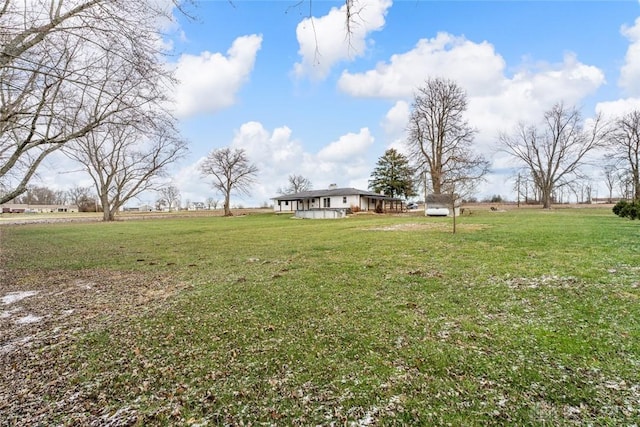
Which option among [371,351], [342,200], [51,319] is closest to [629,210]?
[371,351]

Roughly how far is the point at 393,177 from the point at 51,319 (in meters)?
48.6

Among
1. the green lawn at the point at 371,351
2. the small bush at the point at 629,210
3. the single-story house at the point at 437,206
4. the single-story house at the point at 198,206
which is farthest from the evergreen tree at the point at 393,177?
the single-story house at the point at 198,206

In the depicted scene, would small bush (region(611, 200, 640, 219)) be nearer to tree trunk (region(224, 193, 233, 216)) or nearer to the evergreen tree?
the evergreen tree

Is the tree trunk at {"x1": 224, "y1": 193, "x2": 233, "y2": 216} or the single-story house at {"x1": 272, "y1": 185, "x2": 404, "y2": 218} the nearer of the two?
the single-story house at {"x1": 272, "y1": 185, "x2": 404, "y2": 218}

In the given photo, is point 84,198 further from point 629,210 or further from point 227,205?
point 629,210

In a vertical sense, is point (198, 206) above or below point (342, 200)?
above

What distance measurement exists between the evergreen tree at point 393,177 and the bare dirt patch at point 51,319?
149ft

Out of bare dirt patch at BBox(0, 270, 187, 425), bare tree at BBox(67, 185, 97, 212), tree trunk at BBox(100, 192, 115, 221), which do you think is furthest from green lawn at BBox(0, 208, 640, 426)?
bare tree at BBox(67, 185, 97, 212)

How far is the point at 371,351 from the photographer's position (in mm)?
3430

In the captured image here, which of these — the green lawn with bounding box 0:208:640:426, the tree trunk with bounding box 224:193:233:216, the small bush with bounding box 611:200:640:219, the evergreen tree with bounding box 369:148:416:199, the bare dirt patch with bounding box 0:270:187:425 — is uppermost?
the evergreen tree with bounding box 369:148:416:199

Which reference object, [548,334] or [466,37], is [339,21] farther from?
[466,37]

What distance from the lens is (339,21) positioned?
3090mm

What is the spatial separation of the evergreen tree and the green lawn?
4323 centimetres

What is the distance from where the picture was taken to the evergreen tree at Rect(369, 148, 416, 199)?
49594 mm
